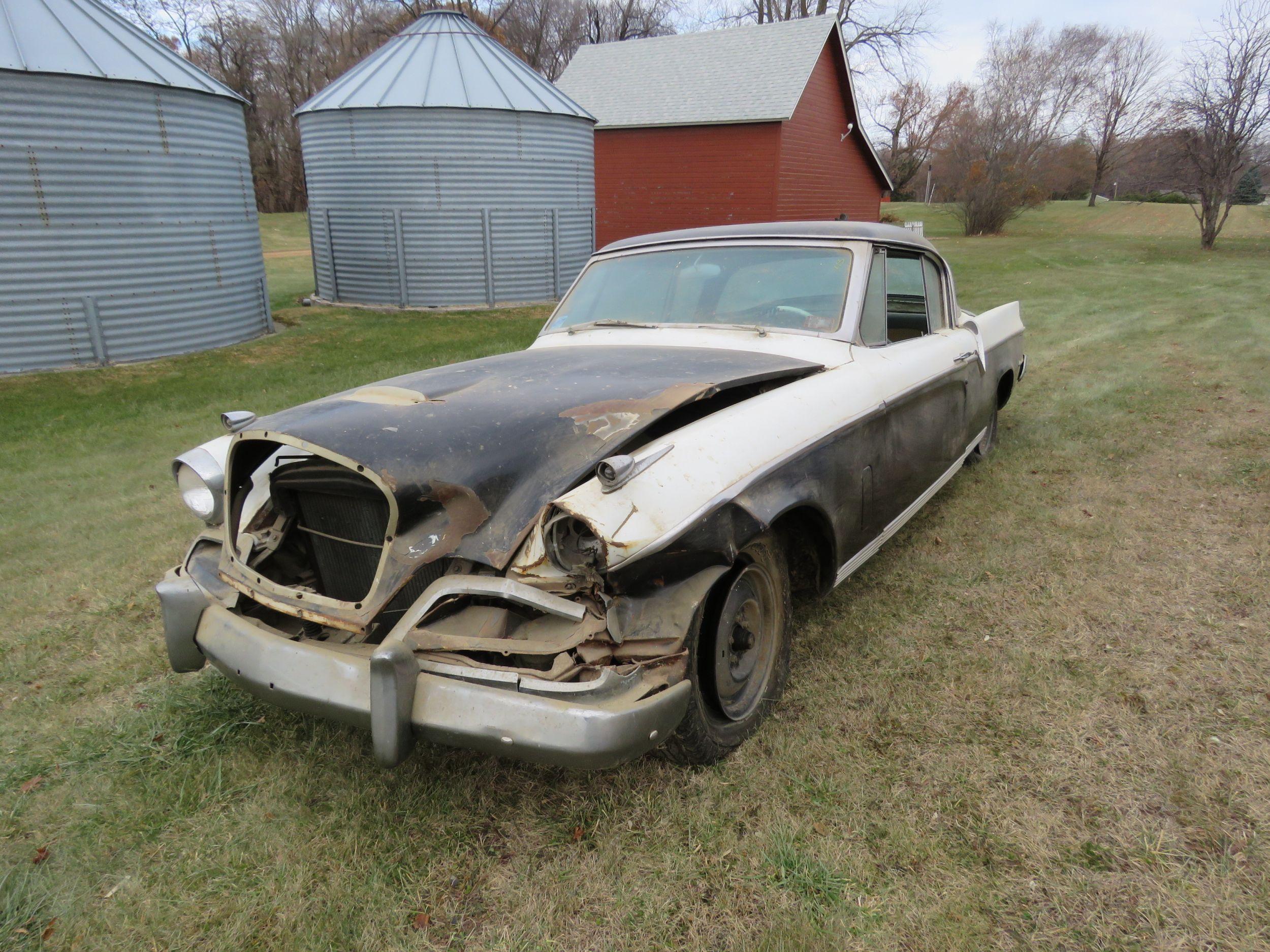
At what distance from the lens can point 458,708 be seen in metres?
2.16

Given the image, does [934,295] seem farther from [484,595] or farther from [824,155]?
[824,155]

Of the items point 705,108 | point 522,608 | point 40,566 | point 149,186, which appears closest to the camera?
point 522,608

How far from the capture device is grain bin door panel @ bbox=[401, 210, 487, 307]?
13922 millimetres

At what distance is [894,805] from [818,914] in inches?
20.2

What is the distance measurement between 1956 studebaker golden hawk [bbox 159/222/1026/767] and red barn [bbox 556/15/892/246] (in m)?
19.9

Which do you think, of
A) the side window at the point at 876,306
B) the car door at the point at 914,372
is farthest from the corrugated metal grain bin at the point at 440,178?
the side window at the point at 876,306

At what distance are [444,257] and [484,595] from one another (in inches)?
508

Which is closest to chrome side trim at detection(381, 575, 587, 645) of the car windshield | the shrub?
the car windshield

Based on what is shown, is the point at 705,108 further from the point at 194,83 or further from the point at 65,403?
the point at 65,403

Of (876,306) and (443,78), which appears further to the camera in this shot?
(443,78)

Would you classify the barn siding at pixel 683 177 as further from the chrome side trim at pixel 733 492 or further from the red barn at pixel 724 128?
the chrome side trim at pixel 733 492

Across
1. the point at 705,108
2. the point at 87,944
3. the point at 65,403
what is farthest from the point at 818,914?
the point at 705,108

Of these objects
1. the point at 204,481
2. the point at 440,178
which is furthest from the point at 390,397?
the point at 440,178

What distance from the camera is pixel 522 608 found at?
2.39 meters
